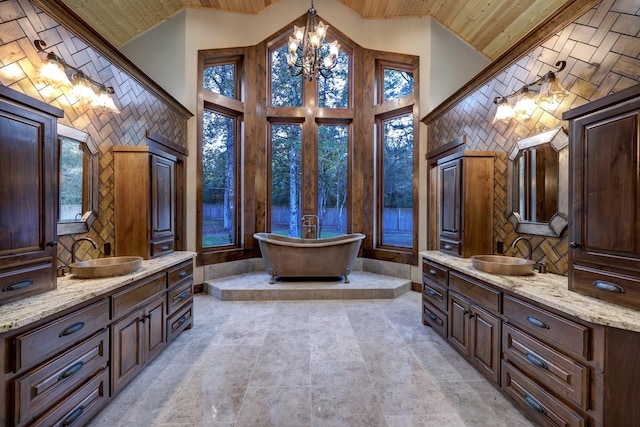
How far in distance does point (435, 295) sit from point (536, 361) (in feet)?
4.23

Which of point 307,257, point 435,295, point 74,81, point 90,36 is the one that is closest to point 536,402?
point 435,295

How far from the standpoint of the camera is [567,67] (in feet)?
6.79

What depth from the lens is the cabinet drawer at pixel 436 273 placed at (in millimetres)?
2759

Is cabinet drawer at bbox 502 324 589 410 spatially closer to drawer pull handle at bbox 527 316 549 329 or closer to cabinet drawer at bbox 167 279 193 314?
drawer pull handle at bbox 527 316 549 329

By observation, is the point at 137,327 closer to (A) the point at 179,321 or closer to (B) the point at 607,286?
(A) the point at 179,321

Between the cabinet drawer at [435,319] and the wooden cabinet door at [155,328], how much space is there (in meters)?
2.59

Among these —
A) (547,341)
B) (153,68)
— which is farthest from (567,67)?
(153,68)

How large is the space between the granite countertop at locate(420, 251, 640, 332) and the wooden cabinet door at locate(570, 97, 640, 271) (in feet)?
0.69

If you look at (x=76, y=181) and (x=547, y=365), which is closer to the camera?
(x=547, y=365)

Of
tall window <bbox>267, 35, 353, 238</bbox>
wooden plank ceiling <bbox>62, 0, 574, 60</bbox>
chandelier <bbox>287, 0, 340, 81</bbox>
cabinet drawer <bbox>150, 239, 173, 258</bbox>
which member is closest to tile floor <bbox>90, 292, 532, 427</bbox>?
cabinet drawer <bbox>150, 239, 173, 258</bbox>

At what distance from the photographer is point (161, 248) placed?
117 inches

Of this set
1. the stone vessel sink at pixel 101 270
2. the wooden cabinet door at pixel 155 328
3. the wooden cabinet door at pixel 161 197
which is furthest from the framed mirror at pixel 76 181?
the wooden cabinet door at pixel 155 328

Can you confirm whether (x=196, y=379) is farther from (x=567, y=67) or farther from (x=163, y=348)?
(x=567, y=67)

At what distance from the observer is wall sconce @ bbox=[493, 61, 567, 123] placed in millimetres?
2102
